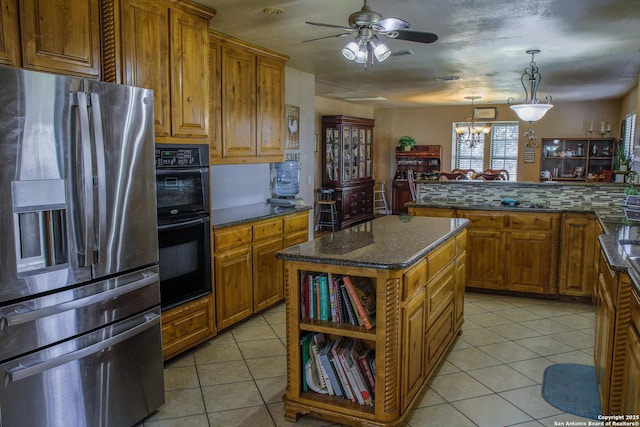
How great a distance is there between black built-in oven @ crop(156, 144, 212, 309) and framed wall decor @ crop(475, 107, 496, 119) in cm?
795

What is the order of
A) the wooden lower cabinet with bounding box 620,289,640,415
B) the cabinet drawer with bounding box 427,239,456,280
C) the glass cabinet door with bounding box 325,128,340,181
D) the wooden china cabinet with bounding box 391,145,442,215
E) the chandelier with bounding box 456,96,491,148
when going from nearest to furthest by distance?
the wooden lower cabinet with bounding box 620,289,640,415 → the cabinet drawer with bounding box 427,239,456,280 → the chandelier with bounding box 456,96,491,148 → the glass cabinet door with bounding box 325,128,340,181 → the wooden china cabinet with bounding box 391,145,442,215

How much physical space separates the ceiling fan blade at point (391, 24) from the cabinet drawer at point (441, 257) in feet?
4.09

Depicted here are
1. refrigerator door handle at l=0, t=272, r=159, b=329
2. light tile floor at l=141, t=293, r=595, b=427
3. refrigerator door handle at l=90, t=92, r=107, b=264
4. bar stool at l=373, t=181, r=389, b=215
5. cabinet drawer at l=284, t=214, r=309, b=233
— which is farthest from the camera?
bar stool at l=373, t=181, r=389, b=215

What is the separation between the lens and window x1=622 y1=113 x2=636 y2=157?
7257 mm

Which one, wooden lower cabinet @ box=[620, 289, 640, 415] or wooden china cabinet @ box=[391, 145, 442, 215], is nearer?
wooden lower cabinet @ box=[620, 289, 640, 415]

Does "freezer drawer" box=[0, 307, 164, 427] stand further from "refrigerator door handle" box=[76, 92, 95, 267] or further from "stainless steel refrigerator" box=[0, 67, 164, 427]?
"refrigerator door handle" box=[76, 92, 95, 267]

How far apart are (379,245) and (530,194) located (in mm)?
3150

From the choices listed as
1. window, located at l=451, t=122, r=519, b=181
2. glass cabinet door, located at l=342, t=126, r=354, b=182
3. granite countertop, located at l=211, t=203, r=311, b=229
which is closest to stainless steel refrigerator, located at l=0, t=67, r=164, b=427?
granite countertop, located at l=211, t=203, r=311, b=229

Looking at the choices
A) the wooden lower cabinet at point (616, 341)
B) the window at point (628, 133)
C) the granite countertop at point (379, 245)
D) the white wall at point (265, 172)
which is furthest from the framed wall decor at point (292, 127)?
the window at point (628, 133)

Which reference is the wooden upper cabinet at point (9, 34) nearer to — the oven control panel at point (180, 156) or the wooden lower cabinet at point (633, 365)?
the oven control panel at point (180, 156)

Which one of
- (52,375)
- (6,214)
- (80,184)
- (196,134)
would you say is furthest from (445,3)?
(52,375)

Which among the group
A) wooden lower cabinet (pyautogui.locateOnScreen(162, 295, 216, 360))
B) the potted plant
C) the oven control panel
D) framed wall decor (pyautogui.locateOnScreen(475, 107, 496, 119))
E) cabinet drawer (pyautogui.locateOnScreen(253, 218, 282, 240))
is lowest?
wooden lower cabinet (pyautogui.locateOnScreen(162, 295, 216, 360))

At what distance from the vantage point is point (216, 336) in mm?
3846

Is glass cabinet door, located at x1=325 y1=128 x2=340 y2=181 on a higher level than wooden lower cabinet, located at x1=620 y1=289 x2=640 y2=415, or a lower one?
higher
